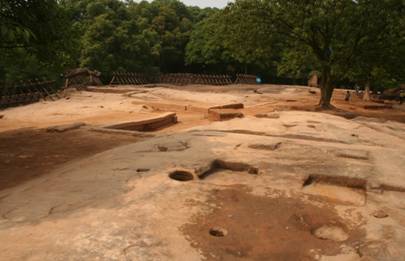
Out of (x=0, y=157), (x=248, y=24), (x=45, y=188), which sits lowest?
(x=0, y=157)

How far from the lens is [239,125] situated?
34.8 ft

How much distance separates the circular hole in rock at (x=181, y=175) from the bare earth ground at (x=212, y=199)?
0.02 meters

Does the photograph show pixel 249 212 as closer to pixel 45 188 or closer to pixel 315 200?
pixel 315 200

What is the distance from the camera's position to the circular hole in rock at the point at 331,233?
160 inches

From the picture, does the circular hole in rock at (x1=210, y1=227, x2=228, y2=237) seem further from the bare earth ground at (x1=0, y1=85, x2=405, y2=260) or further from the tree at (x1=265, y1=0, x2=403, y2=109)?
the tree at (x1=265, y1=0, x2=403, y2=109)

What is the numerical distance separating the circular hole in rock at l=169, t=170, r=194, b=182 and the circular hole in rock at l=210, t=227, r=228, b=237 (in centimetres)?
161

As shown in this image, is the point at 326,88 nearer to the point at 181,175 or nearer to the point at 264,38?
the point at 264,38

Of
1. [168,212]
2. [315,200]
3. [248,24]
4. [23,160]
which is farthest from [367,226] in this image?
[248,24]

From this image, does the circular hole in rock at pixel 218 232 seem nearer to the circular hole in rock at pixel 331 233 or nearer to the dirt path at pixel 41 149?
the circular hole in rock at pixel 331 233

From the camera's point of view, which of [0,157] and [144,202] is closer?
[144,202]

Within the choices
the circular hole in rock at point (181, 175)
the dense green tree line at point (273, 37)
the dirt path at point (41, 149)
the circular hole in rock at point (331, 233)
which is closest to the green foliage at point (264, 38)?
the dense green tree line at point (273, 37)

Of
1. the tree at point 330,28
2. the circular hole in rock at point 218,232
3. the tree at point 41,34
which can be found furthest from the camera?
the tree at point 330,28

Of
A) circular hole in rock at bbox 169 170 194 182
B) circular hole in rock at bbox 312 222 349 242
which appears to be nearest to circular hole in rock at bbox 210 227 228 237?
circular hole in rock at bbox 312 222 349 242

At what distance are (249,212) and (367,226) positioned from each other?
1.20 meters
